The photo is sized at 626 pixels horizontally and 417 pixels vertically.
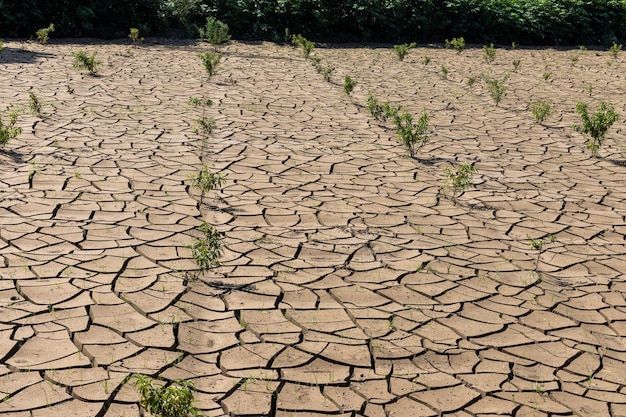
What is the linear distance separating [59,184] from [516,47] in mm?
14495

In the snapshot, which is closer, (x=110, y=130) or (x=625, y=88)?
(x=110, y=130)

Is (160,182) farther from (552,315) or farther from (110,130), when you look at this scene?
(552,315)

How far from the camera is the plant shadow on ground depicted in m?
13.2

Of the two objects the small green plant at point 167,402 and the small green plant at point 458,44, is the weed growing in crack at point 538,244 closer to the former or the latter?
the small green plant at point 167,402

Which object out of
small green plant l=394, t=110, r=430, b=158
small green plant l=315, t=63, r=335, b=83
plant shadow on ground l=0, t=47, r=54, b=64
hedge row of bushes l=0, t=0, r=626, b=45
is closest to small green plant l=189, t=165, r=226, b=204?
small green plant l=394, t=110, r=430, b=158

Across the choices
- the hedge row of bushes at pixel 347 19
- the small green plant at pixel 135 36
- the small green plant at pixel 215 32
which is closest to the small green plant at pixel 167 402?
the small green plant at pixel 215 32

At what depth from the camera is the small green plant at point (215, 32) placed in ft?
52.4

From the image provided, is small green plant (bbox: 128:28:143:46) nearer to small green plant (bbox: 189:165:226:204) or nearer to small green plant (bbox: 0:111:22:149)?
small green plant (bbox: 0:111:22:149)

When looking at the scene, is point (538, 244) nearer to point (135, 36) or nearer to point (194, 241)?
point (194, 241)

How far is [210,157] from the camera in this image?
7.97 m

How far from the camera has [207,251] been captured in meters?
5.14

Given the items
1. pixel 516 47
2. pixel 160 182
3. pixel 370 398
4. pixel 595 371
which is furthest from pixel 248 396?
pixel 516 47

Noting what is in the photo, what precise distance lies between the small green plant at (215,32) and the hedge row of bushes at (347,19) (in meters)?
0.84

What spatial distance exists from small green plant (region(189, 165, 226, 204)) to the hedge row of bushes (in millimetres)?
10656
